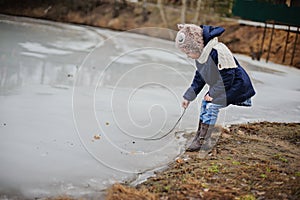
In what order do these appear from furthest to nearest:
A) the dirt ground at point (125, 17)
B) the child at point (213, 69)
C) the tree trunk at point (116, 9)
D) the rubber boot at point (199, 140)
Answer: the tree trunk at point (116, 9), the dirt ground at point (125, 17), the rubber boot at point (199, 140), the child at point (213, 69)

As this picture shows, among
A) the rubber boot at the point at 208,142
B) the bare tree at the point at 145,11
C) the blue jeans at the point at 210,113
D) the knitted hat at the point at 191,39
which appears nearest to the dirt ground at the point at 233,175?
the rubber boot at the point at 208,142

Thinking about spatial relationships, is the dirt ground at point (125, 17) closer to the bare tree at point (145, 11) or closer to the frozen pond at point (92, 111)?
the bare tree at point (145, 11)

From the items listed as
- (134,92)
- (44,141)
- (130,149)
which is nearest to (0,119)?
(44,141)

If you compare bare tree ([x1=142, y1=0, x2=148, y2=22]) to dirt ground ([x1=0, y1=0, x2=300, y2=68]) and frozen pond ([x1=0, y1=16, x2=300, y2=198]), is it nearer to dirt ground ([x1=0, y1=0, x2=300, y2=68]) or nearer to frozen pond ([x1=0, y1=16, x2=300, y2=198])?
dirt ground ([x1=0, y1=0, x2=300, y2=68])

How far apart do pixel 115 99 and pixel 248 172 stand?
223 centimetres

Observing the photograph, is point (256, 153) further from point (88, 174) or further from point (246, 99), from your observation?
point (88, 174)

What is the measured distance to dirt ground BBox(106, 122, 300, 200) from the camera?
2.31 meters

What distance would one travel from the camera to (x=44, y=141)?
3174 millimetres

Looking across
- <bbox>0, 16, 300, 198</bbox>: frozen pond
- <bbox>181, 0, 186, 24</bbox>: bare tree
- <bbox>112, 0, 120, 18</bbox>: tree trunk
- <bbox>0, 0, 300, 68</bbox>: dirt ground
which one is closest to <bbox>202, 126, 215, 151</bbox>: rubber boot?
<bbox>0, 16, 300, 198</bbox>: frozen pond

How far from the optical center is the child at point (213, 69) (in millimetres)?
2998

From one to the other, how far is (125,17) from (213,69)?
9668 millimetres

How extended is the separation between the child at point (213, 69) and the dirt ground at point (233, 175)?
32 centimetres

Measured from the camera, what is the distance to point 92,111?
4.06 m

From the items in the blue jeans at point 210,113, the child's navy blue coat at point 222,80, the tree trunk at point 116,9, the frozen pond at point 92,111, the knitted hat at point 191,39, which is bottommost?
the frozen pond at point 92,111
